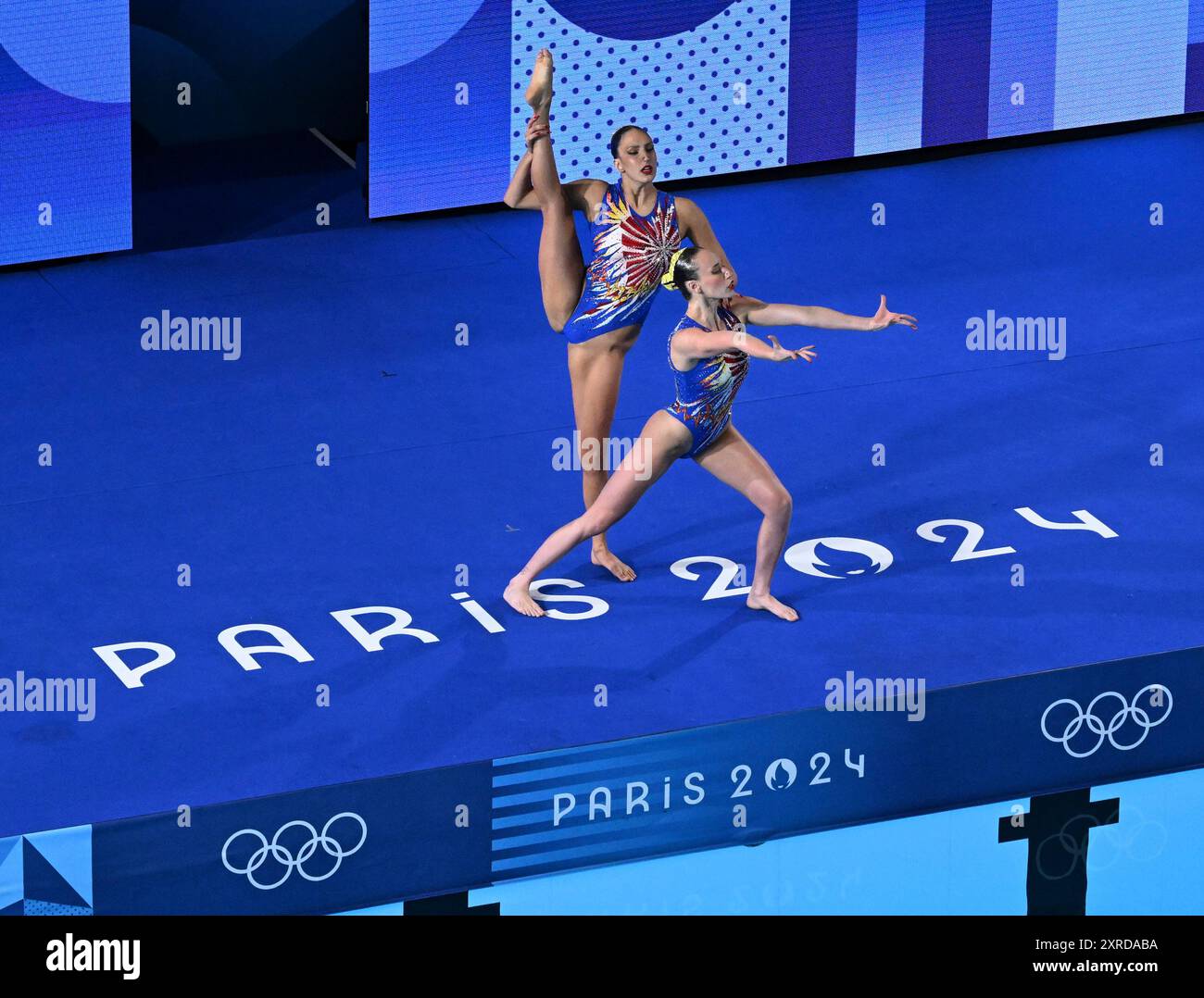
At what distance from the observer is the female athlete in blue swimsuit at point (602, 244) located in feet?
21.9

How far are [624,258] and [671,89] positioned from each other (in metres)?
3.68

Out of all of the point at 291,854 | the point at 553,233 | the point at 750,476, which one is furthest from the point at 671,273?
the point at 291,854

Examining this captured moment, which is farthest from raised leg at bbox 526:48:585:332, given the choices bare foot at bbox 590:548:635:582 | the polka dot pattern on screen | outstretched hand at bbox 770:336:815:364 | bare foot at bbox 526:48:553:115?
the polka dot pattern on screen

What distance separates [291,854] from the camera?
19.1ft

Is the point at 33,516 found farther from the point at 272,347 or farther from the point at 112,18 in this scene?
the point at 112,18

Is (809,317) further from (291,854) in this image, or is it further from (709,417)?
(291,854)

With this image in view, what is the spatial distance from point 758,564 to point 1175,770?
1.40 m

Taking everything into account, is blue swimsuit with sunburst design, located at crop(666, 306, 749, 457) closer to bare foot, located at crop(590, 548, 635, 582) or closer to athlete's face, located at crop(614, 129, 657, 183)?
athlete's face, located at crop(614, 129, 657, 183)

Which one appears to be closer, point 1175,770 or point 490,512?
point 1175,770

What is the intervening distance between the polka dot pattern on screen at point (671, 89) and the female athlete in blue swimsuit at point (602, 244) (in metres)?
3.23

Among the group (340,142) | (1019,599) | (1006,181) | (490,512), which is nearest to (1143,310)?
(1006,181)

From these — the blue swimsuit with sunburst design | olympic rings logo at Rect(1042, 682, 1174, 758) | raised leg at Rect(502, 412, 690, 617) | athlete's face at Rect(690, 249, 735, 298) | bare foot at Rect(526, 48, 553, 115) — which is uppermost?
bare foot at Rect(526, 48, 553, 115)

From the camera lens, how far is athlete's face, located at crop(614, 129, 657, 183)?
6637 millimetres

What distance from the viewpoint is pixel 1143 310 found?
30.2ft
